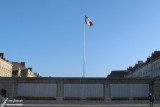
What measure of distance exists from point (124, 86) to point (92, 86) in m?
6.95

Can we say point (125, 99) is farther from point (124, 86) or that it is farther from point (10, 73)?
point (10, 73)

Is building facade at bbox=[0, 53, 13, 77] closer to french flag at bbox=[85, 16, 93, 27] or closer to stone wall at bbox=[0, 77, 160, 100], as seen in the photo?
stone wall at bbox=[0, 77, 160, 100]

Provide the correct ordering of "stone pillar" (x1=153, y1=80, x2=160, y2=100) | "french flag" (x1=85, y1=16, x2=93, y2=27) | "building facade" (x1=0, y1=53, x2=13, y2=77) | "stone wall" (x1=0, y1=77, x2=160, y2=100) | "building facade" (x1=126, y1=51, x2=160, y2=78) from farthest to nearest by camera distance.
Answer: "building facade" (x1=0, y1=53, x2=13, y2=77) → "building facade" (x1=126, y1=51, x2=160, y2=78) → "stone pillar" (x1=153, y1=80, x2=160, y2=100) → "french flag" (x1=85, y1=16, x2=93, y2=27) → "stone wall" (x1=0, y1=77, x2=160, y2=100)

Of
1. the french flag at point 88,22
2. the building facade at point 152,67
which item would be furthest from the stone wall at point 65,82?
the building facade at point 152,67

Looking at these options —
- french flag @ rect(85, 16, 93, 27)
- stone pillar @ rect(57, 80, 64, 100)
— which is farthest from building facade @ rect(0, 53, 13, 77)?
french flag @ rect(85, 16, 93, 27)

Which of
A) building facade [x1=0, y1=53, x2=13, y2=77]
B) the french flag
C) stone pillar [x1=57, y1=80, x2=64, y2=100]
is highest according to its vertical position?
the french flag

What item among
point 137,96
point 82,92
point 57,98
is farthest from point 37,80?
point 137,96

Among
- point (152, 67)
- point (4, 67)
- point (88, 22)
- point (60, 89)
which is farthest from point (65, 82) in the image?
point (4, 67)

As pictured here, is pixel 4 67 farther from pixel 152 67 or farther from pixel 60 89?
pixel 152 67

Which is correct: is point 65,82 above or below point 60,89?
above

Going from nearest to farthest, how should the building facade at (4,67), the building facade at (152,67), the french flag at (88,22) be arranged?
1. the french flag at (88,22)
2. the building facade at (152,67)
3. the building facade at (4,67)

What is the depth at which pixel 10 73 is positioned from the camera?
105000 millimetres

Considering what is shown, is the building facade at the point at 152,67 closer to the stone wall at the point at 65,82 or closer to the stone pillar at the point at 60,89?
the stone wall at the point at 65,82

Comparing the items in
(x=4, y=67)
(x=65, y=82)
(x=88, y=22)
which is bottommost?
(x=65, y=82)
